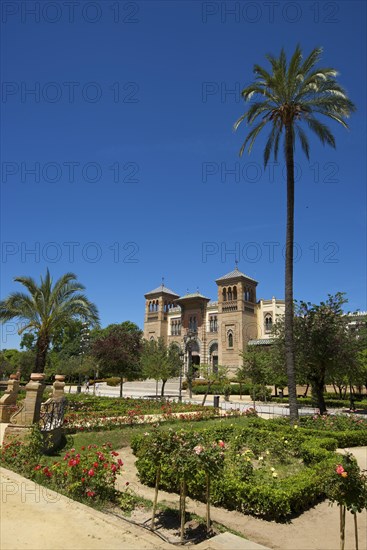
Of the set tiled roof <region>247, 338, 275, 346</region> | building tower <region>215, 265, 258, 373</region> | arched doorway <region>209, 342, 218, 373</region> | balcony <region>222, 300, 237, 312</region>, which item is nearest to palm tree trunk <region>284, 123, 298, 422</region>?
tiled roof <region>247, 338, 275, 346</region>

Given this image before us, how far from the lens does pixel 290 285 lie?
15.4 m

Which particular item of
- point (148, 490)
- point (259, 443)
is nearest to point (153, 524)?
point (148, 490)

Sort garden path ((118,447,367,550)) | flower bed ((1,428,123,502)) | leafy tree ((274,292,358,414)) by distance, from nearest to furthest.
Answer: garden path ((118,447,367,550)), flower bed ((1,428,123,502)), leafy tree ((274,292,358,414))

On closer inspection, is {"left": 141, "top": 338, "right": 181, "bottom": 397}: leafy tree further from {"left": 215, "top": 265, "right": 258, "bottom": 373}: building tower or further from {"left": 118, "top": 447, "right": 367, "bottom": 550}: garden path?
{"left": 118, "top": 447, "right": 367, "bottom": 550}: garden path

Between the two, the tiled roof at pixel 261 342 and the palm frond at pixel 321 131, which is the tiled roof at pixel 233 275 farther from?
the palm frond at pixel 321 131

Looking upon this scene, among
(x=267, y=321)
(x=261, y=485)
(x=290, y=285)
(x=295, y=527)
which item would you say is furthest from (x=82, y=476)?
(x=267, y=321)

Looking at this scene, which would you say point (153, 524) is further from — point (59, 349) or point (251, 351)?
point (59, 349)

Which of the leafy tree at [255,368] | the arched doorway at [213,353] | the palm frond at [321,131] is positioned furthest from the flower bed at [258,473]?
the arched doorway at [213,353]

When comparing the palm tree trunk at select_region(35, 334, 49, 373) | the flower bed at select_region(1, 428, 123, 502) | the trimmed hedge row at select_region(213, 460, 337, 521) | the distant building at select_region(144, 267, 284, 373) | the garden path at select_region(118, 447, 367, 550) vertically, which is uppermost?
the distant building at select_region(144, 267, 284, 373)

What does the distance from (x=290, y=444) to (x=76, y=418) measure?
817 centimetres

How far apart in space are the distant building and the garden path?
4122 centimetres

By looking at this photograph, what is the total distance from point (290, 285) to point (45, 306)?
39.6 feet

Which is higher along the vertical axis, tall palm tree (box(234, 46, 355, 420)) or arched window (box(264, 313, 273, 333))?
tall palm tree (box(234, 46, 355, 420))

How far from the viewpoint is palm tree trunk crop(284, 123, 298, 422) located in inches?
579
